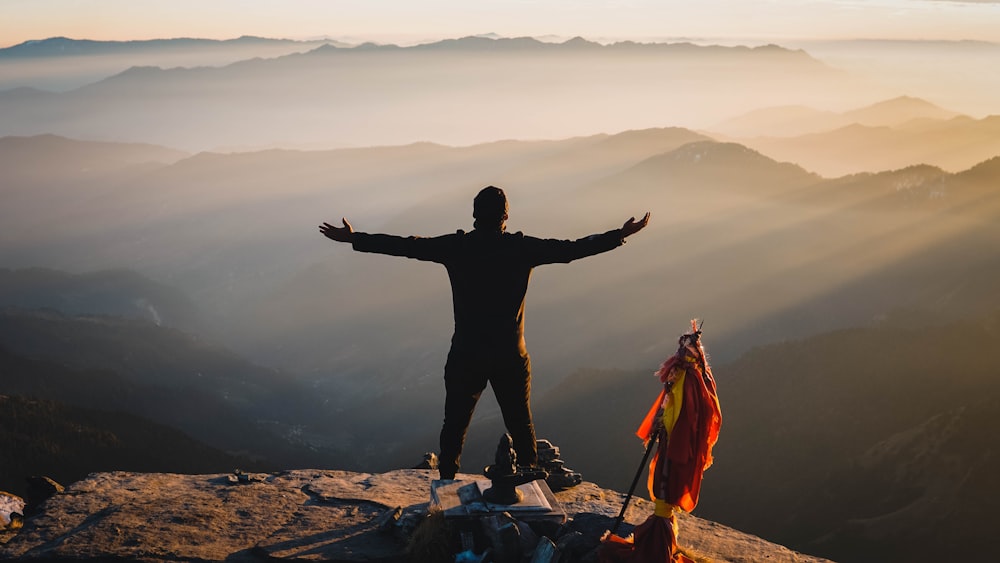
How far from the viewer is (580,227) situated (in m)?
164

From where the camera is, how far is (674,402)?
7414 millimetres

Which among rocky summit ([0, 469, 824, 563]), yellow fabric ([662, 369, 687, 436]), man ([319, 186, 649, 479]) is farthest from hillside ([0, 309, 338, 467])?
yellow fabric ([662, 369, 687, 436])

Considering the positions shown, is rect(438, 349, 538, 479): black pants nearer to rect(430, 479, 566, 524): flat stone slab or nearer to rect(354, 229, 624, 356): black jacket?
rect(354, 229, 624, 356): black jacket

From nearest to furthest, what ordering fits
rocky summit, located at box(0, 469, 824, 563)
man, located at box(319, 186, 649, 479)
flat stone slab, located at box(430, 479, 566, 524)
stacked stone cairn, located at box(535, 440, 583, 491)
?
man, located at box(319, 186, 649, 479), rocky summit, located at box(0, 469, 824, 563), flat stone slab, located at box(430, 479, 566, 524), stacked stone cairn, located at box(535, 440, 583, 491)

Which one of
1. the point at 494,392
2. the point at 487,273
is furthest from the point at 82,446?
the point at 487,273

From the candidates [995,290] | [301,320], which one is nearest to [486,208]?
[995,290]

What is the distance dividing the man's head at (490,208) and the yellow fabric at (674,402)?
2.37 metres

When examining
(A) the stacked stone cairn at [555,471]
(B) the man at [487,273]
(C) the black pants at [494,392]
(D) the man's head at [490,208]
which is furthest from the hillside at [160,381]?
(D) the man's head at [490,208]

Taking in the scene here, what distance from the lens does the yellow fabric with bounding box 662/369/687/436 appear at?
739cm

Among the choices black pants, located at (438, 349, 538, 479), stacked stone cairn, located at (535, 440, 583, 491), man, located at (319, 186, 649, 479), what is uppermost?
man, located at (319, 186, 649, 479)

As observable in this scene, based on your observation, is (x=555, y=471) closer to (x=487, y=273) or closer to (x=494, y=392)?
(x=494, y=392)

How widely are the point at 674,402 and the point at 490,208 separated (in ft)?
8.75

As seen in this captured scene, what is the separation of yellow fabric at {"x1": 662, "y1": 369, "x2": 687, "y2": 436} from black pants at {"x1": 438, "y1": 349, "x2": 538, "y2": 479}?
150cm

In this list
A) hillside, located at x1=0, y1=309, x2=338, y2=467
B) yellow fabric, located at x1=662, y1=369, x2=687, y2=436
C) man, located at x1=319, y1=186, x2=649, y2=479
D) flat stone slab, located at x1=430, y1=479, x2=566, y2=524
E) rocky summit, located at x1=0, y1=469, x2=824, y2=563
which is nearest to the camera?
yellow fabric, located at x1=662, y1=369, x2=687, y2=436
